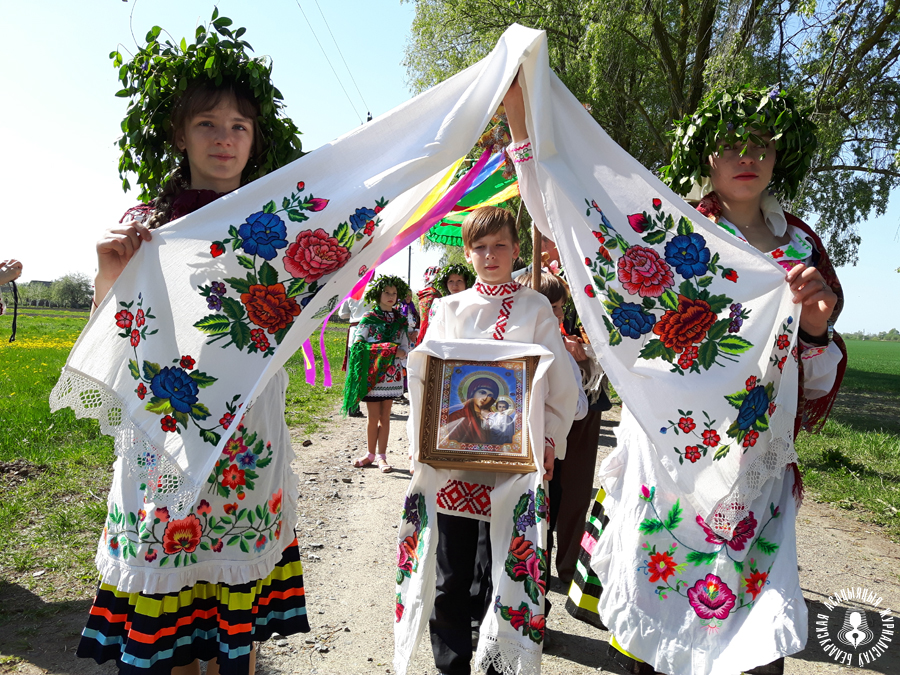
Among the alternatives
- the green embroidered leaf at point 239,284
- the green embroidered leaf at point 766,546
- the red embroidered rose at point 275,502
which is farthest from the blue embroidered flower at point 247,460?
the green embroidered leaf at point 766,546

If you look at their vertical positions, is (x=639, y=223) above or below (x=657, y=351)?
above

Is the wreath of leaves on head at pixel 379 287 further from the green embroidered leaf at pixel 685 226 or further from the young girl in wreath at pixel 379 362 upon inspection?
the green embroidered leaf at pixel 685 226

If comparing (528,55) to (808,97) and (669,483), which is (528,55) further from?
(808,97)

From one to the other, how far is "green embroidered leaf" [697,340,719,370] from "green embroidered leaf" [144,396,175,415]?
1.84 m

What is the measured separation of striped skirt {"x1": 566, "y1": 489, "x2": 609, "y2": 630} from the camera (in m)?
A: 2.61

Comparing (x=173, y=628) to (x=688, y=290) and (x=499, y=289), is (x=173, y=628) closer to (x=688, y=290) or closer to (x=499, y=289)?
(x=499, y=289)

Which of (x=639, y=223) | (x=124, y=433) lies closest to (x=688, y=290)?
(x=639, y=223)

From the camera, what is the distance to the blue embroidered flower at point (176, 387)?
1977 millimetres

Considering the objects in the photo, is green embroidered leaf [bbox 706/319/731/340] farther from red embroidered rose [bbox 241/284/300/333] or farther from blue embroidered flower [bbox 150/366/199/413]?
blue embroidered flower [bbox 150/366/199/413]

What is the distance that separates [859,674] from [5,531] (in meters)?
5.15

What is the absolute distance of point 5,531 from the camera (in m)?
4.11

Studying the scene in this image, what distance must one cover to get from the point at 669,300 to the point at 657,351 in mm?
197

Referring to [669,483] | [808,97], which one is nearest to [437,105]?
[669,483]

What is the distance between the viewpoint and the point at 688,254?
2324mm
